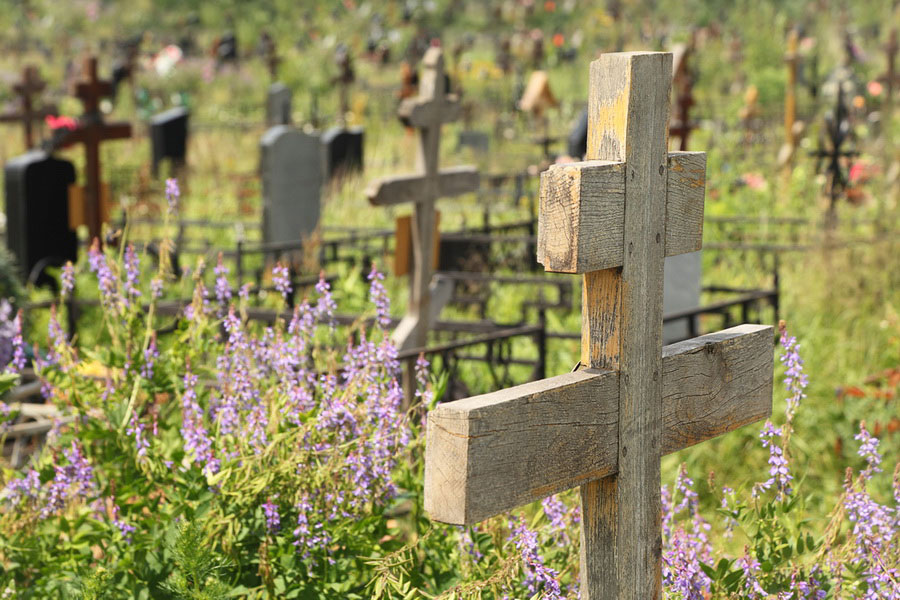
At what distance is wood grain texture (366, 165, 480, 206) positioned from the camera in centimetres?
568

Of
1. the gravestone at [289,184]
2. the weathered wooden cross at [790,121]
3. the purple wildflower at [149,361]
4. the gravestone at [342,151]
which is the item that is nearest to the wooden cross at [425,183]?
the purple wildflower at [149,361]

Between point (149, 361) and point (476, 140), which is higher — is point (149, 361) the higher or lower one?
the lower one

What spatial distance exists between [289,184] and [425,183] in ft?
15.3

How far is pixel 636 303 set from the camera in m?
2.10

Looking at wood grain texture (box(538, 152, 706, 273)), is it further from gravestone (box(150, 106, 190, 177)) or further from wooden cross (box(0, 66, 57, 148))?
gravestone (box(150, 106, 190, 177))

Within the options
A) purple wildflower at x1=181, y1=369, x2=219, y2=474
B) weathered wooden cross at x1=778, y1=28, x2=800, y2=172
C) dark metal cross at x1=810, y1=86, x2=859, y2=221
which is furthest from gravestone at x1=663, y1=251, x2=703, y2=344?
weathered wooden cross at x1=778, y1=28, x2=800, y2=172

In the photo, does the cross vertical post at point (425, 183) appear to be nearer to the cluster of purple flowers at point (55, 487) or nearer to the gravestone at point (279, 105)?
the cluster of purple flowers at point (55, 487)

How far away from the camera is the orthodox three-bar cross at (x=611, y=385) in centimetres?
186

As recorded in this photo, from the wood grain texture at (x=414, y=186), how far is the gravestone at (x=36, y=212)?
3492mm

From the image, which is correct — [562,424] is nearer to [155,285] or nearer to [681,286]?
[155,285]

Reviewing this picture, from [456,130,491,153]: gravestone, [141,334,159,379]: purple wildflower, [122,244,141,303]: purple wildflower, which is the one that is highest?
[456,130,491,153]: gravestone

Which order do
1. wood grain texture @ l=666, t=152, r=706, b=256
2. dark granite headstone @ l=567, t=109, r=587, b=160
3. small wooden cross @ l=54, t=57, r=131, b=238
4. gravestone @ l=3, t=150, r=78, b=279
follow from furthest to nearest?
dark granite headstone @ l=567, t=109, r=587, b=160 → small wooden cross @ l=54, t=57, r=131, b=238 → gravestone @ l=3, t=150, r=78, b=279 → wood grain texture @ l=666, t=152, r=706, b=256

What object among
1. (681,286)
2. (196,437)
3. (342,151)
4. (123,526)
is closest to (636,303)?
(196,437)

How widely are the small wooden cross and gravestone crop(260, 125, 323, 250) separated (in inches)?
64.8
